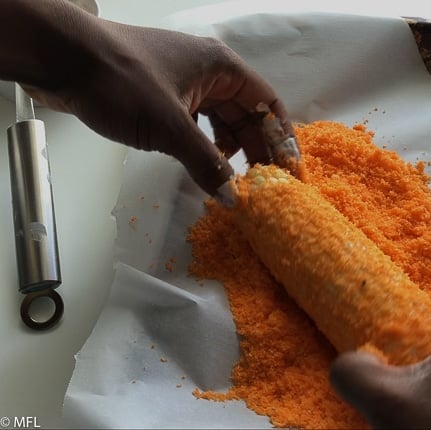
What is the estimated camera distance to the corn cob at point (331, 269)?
678mm

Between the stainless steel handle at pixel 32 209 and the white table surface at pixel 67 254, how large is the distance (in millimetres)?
42

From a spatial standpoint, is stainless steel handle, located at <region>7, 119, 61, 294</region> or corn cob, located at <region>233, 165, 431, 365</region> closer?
corn cob, located at <region>233, 165, 431, 365</region>

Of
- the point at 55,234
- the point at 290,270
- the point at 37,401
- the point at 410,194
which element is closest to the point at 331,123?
the point at 410,194

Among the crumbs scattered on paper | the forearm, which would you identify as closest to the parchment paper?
the crumbs scattered on paper

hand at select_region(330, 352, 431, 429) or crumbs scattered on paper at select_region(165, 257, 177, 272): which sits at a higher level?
hand at select_region(330, 352, 431, 429)

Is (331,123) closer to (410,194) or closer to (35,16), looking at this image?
(410,194)

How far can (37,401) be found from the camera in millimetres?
809

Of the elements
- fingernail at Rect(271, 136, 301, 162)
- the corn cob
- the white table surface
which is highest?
fingernail at Rect(271, 136, 301, 162)

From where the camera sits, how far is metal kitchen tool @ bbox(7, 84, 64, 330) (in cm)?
86

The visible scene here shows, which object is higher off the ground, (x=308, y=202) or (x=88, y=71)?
(x=88, y=71)

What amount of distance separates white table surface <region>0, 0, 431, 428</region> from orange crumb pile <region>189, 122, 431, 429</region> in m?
0.16

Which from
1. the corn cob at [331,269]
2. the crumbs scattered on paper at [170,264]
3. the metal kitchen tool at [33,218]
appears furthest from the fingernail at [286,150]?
the metal kitchen tool at [33,218]

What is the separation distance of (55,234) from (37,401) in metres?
0.22

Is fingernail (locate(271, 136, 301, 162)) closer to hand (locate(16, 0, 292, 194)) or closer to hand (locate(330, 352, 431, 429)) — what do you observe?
hand (locate(16, 0, 292, 194))
